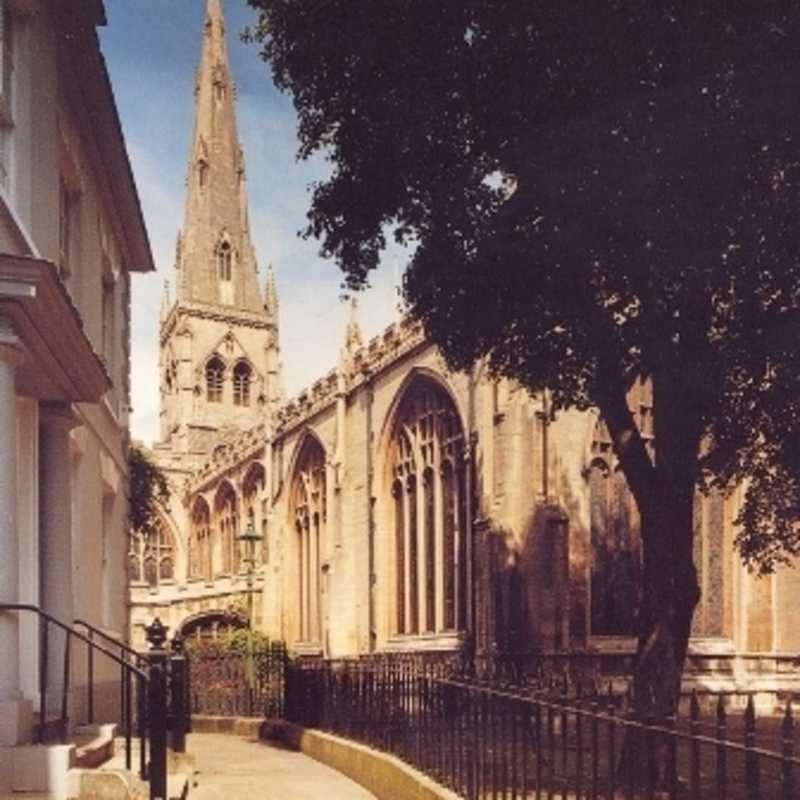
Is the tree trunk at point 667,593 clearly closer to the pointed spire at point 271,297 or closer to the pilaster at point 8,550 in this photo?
the pilaster at point 8,550

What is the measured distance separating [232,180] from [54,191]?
193ft

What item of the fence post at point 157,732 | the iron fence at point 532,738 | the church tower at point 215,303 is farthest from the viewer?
the church tower at point 215,303

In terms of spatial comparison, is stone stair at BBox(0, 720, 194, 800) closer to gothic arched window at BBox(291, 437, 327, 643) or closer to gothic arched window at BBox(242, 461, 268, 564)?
gothic arched window at BBox(291, 437, 327, 643)

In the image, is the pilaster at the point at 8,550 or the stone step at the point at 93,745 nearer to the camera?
the pilaster at the point at 8,550

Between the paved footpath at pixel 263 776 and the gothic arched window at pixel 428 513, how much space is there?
12.7 meters

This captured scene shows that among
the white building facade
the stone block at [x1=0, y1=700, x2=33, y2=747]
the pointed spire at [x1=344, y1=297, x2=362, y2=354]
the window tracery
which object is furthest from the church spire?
the stone block at [x1=0, y1=700, x2=33, y2=747]

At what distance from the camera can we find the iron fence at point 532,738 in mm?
5602

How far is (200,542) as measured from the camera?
5844 cm

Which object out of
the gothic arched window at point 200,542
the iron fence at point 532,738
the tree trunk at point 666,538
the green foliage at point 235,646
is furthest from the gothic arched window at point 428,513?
the gothic arched window at point 200,542

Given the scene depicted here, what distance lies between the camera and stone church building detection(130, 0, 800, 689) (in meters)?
23.8

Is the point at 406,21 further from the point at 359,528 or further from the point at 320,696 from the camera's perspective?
the point at 359,528

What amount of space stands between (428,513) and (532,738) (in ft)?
73.9

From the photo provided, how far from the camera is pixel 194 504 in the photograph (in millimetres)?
58125

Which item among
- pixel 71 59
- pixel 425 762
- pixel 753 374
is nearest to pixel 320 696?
A: pixel 425 762
